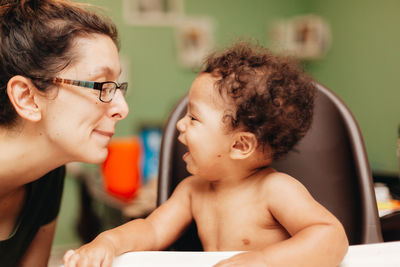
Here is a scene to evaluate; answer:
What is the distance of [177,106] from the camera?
46.4 inches

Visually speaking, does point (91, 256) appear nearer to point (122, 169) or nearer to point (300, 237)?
point (300, 237)

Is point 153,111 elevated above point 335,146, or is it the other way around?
point 335,146

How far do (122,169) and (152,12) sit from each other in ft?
4.80

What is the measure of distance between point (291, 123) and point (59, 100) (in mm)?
505

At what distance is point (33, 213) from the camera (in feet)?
3.80

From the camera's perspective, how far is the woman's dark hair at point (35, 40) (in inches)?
36.2

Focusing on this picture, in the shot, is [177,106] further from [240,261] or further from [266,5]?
[266,5]

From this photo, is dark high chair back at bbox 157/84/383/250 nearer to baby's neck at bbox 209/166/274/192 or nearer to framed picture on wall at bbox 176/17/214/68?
baby's neck at bbox 209/166/274/192

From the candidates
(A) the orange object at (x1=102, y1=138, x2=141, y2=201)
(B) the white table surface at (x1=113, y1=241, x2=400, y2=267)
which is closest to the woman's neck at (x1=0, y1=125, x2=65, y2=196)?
(B) the white table surface at (x1=113, y1=241, x2=400, y2=267)

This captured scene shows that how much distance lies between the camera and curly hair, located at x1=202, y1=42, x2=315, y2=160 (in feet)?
2.83

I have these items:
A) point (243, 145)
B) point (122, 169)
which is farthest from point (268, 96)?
point (122, 169)

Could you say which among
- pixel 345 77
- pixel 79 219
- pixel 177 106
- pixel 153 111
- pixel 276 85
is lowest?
pixel 79 219

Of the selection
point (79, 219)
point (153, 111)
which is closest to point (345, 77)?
point (153, 111)

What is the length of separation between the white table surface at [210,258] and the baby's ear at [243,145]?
9.5 inches
